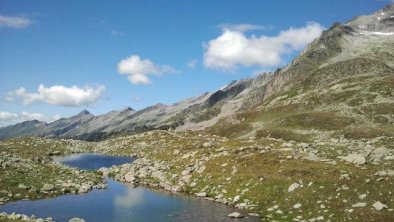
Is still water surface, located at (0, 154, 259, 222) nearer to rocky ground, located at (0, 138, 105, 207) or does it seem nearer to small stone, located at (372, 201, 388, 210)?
rocky ground, located at (0, 138, 105, 207)

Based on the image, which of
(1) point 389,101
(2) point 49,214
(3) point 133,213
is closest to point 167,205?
(3) point 133,213

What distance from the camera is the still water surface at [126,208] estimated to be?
136 feet

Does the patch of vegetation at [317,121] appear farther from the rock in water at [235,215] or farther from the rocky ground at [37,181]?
the rock in water at [235,215]

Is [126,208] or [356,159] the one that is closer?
[126,208]

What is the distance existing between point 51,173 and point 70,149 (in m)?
74.5

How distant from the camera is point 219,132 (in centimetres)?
15562

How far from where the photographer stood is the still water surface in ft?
136

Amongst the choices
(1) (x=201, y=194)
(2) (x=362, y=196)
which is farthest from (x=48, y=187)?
(2) (x=362, y=196)

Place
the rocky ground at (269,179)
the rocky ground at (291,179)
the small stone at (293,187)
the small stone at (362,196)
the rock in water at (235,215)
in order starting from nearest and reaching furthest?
the rocky ground at (291,179) < the small stone at (362,196) < the rocky ground at (269,179) < the rock in water at (235,215) < the small stone at (293,187)

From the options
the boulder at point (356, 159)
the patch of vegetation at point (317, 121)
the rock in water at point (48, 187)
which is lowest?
the rock in water at point (48, 187)

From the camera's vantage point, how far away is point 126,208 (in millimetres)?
46188

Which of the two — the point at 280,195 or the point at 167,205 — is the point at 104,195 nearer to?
the point at 167,205

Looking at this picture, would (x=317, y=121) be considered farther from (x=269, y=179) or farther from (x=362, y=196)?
(x=362, y=196)

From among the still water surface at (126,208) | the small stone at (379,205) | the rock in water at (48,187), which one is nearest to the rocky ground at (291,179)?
the small stone at (379,205)
